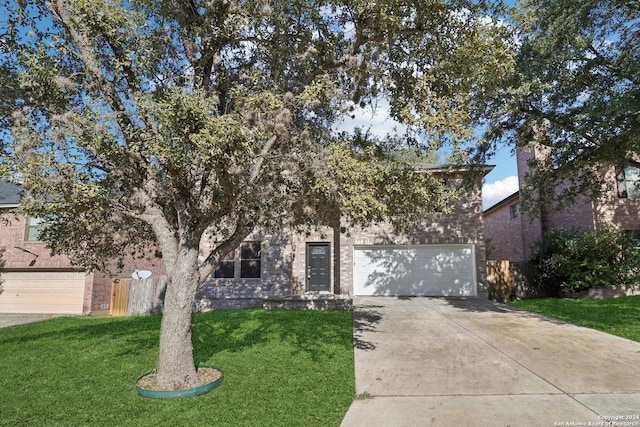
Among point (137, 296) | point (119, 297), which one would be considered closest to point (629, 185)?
point (137, 296)

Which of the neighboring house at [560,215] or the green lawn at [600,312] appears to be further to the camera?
the neighboring house at [560,215]

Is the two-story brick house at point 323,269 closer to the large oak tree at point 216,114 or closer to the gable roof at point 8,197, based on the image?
the gable roof at point 8,197

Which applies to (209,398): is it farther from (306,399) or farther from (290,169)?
(290,169)

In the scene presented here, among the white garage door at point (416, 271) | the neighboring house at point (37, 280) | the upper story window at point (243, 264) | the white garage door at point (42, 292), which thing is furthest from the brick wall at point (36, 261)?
the white garage door at point (416, 271)

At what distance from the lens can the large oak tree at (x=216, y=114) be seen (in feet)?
18.2

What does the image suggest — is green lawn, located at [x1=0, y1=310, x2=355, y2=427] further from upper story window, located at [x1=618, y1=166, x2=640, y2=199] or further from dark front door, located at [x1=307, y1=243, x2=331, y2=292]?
upper story window, located at [x1=618, y1=166, x2=640, y2=199]

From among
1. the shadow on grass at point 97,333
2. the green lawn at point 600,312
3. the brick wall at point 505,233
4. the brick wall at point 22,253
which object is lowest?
the shadow on grass at point 97,333

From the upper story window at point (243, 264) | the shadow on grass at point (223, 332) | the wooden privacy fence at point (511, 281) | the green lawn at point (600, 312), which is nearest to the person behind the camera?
the shadow on grass at point (223, 332)

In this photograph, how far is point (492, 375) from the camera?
6199 millimetres

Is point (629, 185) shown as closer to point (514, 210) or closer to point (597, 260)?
point (597, 260)

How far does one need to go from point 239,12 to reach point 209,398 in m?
5.77

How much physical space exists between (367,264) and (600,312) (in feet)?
27.3

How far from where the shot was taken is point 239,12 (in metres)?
6.37

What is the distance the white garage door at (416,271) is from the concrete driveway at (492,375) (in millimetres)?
6103
